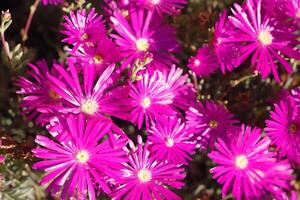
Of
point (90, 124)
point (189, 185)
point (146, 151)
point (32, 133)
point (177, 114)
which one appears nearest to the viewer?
point (90, 124)

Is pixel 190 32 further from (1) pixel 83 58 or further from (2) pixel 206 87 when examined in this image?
(1) pixel 83 58

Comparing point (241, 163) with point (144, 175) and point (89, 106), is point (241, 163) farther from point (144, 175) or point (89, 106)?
point (89, 106)

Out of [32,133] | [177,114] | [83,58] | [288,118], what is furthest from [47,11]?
[288,118]

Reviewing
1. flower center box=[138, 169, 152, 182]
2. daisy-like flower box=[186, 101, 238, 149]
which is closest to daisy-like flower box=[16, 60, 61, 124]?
flower center box=[138, 169, 152, 182]

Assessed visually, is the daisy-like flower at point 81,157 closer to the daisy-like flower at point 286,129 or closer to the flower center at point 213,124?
the flower center at point 213,124

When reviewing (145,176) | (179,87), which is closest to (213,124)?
(179,87)

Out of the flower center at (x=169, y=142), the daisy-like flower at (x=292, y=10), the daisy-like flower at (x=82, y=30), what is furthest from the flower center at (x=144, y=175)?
the daisy-like flower at (x=292, y=10)
